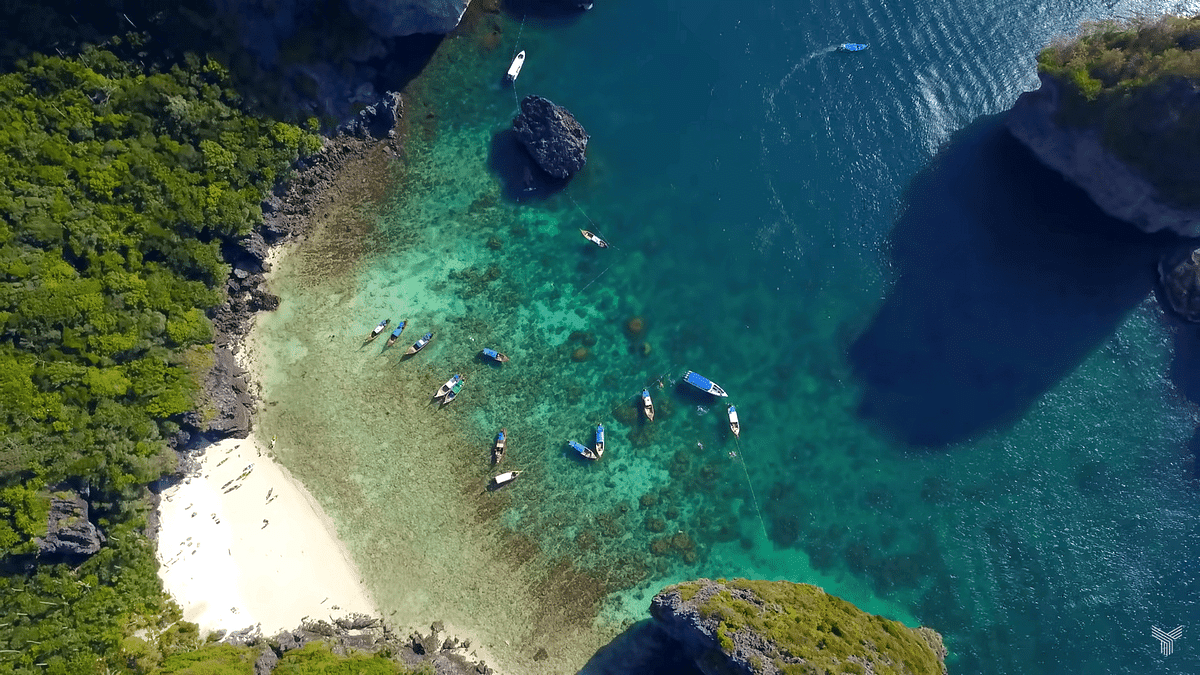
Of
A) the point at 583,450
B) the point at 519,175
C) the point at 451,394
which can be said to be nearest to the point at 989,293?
the point at 583,450

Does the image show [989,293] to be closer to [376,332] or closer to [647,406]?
[647,406]

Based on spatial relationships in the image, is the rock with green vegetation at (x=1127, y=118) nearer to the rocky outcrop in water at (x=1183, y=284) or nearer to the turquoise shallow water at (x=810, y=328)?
the turquoise shallow water at (x=810, y=328)

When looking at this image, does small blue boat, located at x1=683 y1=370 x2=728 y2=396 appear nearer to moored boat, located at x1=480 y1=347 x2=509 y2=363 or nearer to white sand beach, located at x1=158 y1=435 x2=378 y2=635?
moored boat, located at x1=480 y1=347 x2=509 y2=363

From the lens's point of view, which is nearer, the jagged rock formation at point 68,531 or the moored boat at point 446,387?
the jagged rock formation at point 68,531

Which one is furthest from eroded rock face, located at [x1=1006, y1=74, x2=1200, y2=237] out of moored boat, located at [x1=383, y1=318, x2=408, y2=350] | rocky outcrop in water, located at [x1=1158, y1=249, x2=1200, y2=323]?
moored boat, located at [x1=383, y1=318, x2=408, y2=350]

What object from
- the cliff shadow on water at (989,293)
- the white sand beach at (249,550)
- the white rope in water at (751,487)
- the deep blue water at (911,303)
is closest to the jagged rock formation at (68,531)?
the white sand beach at (249,550)

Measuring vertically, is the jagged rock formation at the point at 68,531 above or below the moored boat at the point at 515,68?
below
